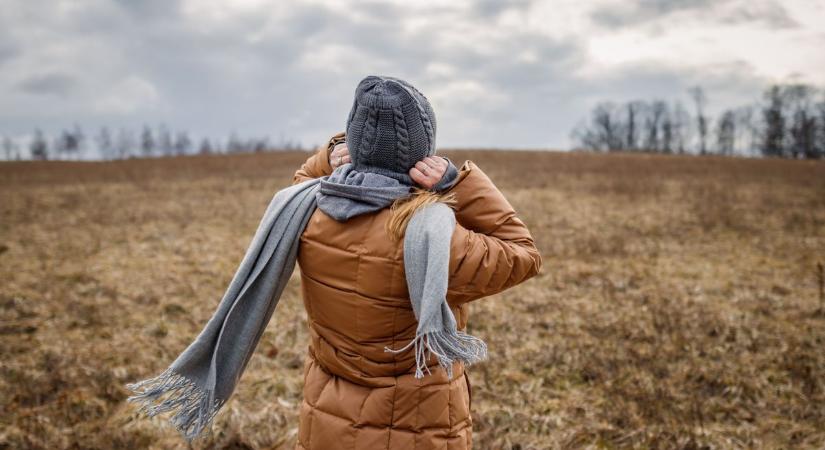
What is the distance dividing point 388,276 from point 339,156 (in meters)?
0.56

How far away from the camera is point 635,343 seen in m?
5.57

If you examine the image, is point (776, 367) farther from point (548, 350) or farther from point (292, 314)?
point (292, 314)

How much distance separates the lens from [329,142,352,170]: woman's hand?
191 cm

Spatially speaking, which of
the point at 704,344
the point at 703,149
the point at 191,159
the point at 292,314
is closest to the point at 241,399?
the point at 292,314

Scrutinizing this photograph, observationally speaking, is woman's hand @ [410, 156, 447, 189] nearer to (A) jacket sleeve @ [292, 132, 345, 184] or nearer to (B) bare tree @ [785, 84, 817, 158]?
(A) jacket sleeve @ [292, 132, 345, 184]

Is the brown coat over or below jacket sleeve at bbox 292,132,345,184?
below

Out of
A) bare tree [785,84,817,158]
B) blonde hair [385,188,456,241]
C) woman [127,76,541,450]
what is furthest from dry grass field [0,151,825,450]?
bare tree [785,84,817,158]

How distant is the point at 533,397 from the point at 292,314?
3.41 metres

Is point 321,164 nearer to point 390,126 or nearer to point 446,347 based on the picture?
point 390,126

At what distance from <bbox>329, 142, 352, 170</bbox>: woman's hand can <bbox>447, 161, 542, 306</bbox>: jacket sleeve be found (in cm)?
46

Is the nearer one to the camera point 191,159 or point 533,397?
point 533,397

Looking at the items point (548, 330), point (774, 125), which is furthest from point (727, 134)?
point (548, 330)

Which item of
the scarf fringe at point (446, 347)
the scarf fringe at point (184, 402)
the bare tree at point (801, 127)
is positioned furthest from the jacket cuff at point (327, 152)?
the bare tree at point (801, 127)

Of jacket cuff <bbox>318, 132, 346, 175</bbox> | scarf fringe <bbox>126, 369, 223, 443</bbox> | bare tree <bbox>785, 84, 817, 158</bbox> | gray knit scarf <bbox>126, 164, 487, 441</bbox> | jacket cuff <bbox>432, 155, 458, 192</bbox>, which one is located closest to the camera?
gray knit scarf <bbox>126, 164, 487, 441</bbox>
